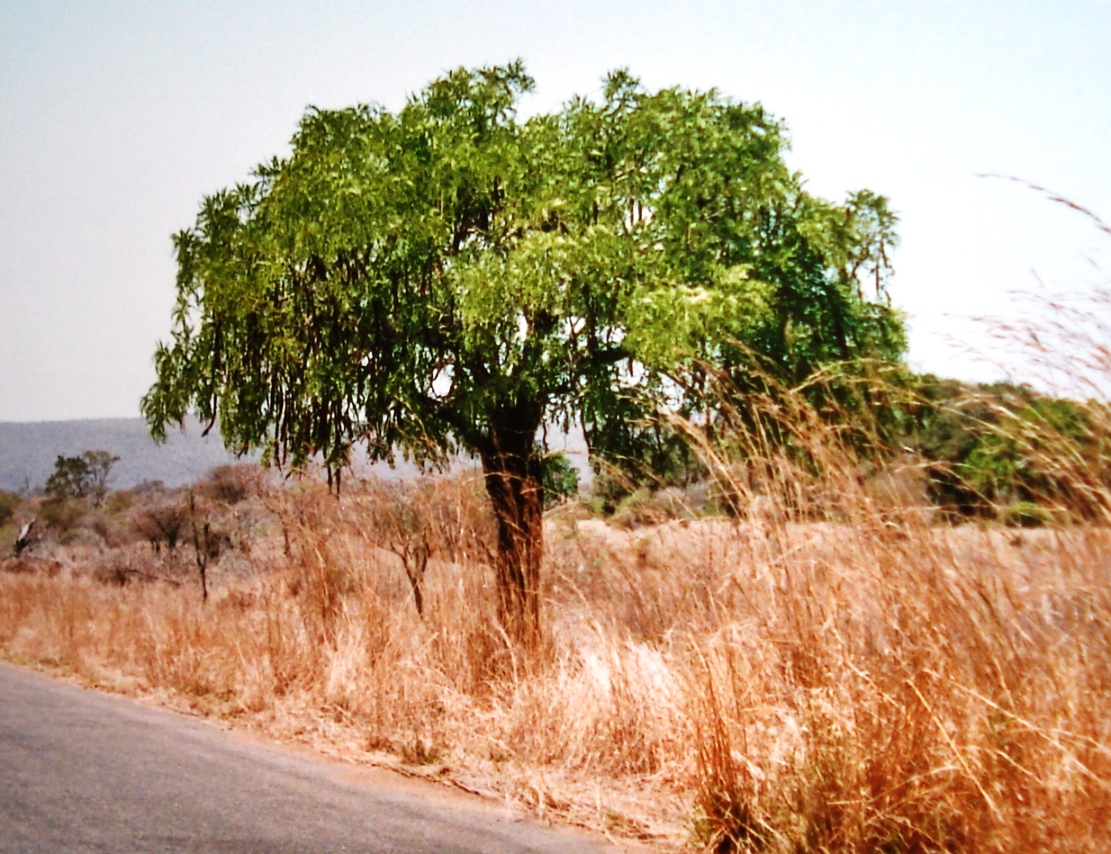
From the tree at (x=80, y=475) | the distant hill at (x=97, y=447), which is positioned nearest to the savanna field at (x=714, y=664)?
the tree at (x=80, y=475)

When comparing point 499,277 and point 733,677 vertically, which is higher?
point 499,277

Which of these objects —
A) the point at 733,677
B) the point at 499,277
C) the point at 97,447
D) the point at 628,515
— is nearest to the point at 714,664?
the point at 733,677

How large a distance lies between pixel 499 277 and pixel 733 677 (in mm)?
5794

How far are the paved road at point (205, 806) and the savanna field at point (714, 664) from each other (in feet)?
1.54

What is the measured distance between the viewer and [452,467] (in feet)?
27.6

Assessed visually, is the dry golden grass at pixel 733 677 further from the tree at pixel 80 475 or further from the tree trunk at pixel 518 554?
the tree at pixel 80 475

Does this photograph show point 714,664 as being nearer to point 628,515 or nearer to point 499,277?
point 628,515

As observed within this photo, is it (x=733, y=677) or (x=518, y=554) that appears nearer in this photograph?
(x=733, y=677)

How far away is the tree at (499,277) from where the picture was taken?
9.91m

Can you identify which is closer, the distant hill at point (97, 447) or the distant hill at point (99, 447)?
the distant hill at point (99, 447)

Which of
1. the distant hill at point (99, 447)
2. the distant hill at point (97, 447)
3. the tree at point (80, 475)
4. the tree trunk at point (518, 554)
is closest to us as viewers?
the tree trunk at point (518, 554)

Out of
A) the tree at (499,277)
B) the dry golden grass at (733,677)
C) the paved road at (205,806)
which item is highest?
the tree at (499,277)

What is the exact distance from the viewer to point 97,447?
292 feet

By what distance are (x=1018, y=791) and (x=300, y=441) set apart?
8011 mm
